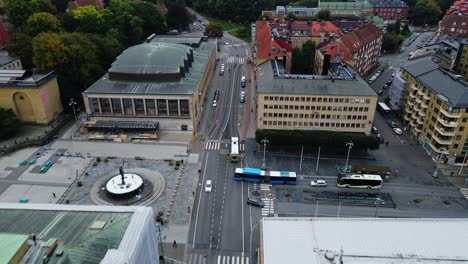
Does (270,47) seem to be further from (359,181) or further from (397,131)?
(359,181)

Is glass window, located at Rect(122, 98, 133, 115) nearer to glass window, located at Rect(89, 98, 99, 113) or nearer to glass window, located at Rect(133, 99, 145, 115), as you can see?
glass window, located at Rect(133, 99, 145, 115)

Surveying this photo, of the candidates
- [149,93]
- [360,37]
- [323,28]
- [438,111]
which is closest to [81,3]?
[149,93]

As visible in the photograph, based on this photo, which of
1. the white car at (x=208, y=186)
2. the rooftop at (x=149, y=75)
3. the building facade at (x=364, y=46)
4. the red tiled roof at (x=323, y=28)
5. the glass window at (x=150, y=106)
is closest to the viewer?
the white car at (x=208, y=186)

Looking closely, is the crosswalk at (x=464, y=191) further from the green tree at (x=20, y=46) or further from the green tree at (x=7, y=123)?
the green tree at (x=20, y=46)

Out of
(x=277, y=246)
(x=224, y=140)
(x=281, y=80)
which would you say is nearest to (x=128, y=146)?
(x=224, y=140)

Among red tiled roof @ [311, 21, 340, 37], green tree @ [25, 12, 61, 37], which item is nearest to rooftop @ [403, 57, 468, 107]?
red tiled roof @ [311, 21, 340, 37]

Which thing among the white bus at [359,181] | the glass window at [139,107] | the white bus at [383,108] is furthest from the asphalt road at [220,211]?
the white bus at [383,108]
